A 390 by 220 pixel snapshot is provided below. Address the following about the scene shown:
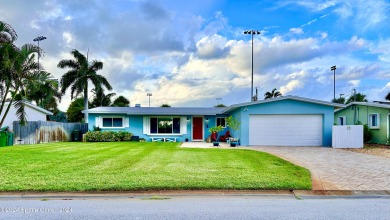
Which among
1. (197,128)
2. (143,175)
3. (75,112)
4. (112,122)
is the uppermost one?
(75,112)

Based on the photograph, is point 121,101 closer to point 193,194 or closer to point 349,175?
point 349,175

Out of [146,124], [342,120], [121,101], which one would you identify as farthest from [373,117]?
[121,101]

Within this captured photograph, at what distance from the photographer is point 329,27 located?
61.1 feet

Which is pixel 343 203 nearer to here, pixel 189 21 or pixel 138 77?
pixel 189 21

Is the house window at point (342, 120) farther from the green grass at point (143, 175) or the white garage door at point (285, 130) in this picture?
the green grass at point (143, 175)

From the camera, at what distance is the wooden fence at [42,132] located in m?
20.2

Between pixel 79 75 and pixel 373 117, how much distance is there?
27680mm

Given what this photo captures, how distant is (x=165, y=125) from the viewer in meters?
26.0

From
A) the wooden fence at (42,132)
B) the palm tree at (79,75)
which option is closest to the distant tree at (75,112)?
the palm tree at (79,75)

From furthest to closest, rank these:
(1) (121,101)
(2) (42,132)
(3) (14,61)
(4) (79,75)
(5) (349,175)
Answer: (1) (121,101) < (4) (79,75) < (2) (42,132) < (3) (14,61) < (5) (349,175)

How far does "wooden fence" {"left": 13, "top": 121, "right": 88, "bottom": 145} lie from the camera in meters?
20.2

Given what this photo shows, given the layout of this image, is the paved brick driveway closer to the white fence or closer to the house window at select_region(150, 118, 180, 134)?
the white fence

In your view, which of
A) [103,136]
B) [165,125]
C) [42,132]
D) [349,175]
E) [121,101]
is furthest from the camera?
[121,101]

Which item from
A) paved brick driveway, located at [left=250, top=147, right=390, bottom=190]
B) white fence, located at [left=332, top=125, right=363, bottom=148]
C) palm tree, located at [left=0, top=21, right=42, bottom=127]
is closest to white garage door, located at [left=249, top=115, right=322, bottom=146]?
white fence, located at [left=332, top=125, right=363, bottom=148]
